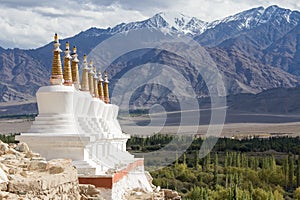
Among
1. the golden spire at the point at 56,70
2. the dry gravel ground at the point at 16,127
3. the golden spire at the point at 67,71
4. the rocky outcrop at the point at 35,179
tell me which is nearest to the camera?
the rocky outcrop at the point at 35,179

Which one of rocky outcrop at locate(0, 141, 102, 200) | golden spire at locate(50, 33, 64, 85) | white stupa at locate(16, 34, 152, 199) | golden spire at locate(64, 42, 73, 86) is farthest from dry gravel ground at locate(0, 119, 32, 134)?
rocky outcrop at locate(0, 141, 102, 200)

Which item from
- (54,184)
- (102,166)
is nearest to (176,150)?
(102,166)

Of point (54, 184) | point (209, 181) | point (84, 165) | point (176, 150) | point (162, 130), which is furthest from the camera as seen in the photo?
point (162, 130)

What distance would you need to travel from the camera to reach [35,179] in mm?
9805

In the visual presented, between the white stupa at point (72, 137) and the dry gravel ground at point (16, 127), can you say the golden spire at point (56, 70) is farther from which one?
the dry gravel ground at point (16, 127)

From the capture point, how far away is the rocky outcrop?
9.49 m

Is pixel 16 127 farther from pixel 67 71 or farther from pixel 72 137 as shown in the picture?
pixel 72 137

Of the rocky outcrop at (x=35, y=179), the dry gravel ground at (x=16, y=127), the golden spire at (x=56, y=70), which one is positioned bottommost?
the dry gravel ground at (x=16, y=127)

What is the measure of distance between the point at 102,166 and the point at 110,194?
2.85m

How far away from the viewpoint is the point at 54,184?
416 inches

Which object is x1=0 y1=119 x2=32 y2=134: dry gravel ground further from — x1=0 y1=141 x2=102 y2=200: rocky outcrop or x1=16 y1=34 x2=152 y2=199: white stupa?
x1=0 y1=141 x2=102 y2=200: rocky outcrop

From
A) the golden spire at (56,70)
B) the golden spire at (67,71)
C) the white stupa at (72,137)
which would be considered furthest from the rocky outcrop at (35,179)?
the golden spire at (67,71)

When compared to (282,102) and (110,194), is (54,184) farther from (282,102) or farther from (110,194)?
(282,102)

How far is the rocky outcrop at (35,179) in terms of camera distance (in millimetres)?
A: 9492
